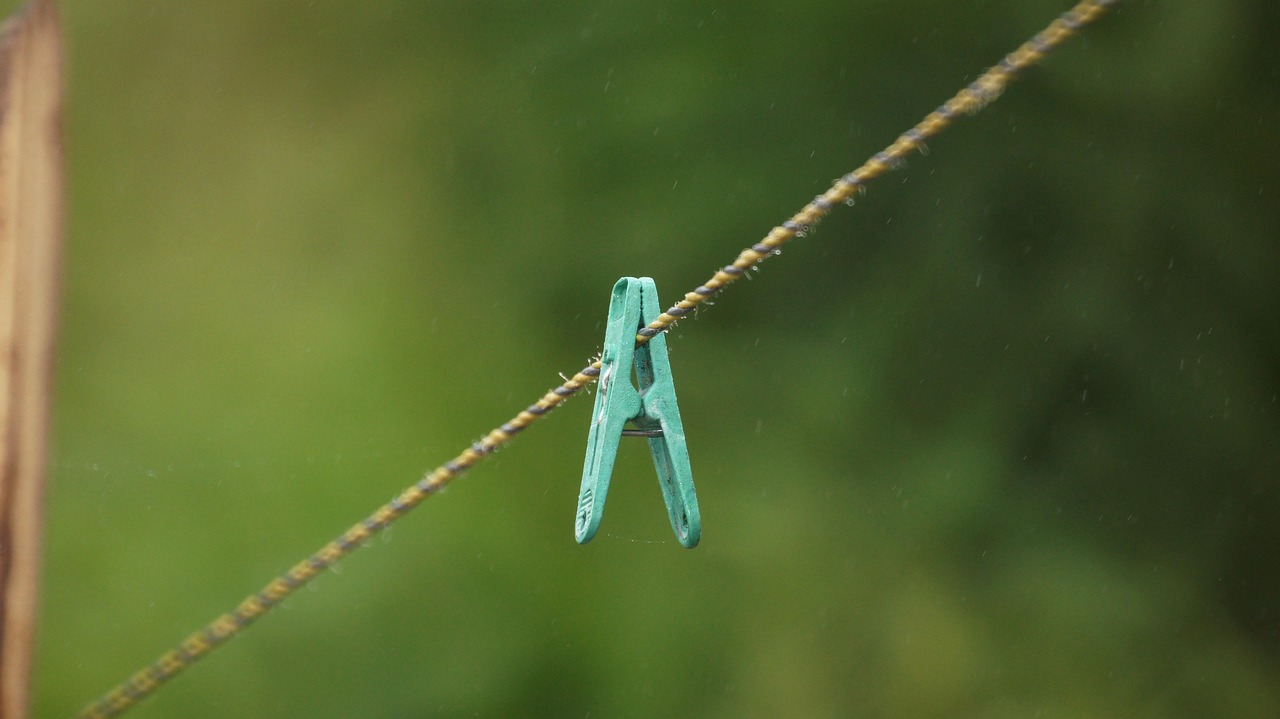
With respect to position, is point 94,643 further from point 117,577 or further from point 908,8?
point 908,8

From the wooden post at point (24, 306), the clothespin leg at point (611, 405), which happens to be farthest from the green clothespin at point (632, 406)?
the wooden post at point (24, 306)

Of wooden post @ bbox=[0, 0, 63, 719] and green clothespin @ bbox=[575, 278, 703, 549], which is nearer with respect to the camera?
green clothespin @ bbox=[575, 278, 703, 549]

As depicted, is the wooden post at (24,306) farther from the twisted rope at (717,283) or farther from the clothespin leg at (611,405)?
the clothespin leg at (611,405)

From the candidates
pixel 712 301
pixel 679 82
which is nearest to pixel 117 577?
pixel 712 301

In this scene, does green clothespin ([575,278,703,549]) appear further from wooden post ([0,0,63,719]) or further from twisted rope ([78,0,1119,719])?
wooden post ([0,0,63,719])

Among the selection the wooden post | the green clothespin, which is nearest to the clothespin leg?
the green clothespin

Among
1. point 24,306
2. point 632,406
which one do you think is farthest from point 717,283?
point 24,306
